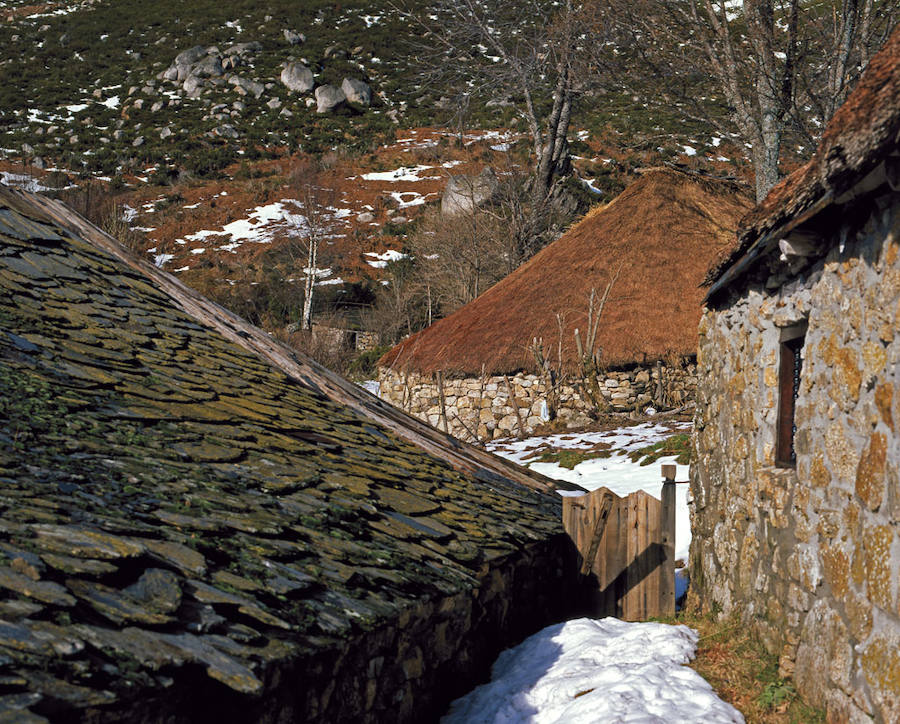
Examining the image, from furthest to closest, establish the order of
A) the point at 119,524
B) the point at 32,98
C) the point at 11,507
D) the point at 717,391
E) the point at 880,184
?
the point at 32,98 < the point at 717,391 < the point at 880,184 < the point at 119,524 < the point at 11,507

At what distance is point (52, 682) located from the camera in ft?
6.36

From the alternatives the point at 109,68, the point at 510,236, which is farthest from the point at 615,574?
the point at 109,68

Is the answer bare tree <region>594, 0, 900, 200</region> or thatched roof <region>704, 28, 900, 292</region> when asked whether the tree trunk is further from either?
thatched roof <region>704, 28, 900, 292</region>

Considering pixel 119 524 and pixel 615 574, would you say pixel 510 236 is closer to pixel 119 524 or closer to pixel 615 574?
pixel 615 574

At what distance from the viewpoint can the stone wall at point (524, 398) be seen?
1466cm

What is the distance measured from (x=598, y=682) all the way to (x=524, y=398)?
11.2m

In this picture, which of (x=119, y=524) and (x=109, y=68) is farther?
(x=109, y=68)

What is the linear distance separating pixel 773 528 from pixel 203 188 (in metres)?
41.5

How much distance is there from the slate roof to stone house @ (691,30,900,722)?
139 cm

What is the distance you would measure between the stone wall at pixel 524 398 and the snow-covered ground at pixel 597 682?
31.8 feet

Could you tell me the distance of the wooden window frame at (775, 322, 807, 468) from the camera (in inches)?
180

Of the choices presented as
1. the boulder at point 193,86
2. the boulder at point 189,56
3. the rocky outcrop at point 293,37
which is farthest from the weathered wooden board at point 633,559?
the rocky outcrop at point 293,37

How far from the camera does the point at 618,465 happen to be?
10891mm

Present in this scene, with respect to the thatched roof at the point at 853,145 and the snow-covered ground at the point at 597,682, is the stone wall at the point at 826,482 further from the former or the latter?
the snow-covered ground at the point at 597,682
